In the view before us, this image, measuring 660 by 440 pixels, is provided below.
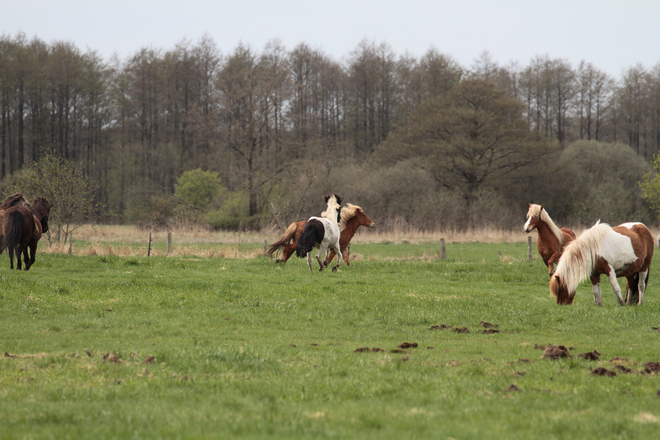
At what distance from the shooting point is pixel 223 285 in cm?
1480

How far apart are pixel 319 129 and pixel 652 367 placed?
49003 millimetres

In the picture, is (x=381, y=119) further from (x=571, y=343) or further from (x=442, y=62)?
(x=571, y=343)

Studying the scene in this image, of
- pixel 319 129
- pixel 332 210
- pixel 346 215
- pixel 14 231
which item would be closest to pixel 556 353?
pixel 332 210

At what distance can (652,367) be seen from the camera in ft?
22.0

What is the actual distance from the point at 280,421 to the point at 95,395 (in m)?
1.95

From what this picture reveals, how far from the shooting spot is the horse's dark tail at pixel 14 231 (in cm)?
1592

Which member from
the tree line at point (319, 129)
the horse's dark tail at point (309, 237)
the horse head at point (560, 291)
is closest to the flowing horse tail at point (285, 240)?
the horse's dark tail at point (309, 237)

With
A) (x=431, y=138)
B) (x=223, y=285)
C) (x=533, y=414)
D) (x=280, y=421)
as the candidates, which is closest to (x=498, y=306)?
(x=223, y=285)

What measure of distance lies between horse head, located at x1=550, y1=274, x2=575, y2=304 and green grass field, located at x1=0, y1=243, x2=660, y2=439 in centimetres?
49

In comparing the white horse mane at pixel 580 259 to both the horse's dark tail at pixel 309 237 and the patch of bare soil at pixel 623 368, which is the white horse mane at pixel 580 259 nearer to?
the patch of bare soil at pixel 623 368

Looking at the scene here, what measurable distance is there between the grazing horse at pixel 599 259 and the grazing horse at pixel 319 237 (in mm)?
7453

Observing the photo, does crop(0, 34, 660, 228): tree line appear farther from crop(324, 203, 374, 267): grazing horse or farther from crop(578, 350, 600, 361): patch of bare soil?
crop(578, 350, 600, 361): patch of bare soil

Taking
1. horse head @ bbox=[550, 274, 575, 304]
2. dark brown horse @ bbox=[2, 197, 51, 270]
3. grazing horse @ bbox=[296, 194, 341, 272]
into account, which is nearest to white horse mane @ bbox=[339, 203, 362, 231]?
grazing horse @ bbox=[296, 194, 341, 272]

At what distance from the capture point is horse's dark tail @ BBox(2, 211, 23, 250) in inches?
627
